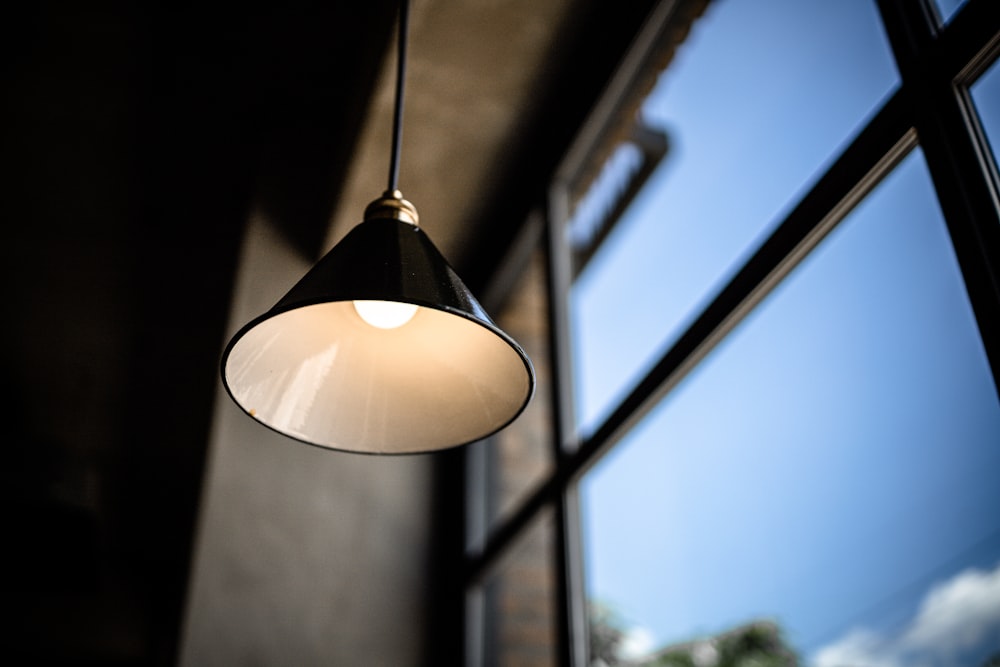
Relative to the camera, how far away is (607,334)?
2.64 meters

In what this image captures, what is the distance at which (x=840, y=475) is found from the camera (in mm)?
1675

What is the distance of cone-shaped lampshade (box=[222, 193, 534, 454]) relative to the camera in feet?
4.08

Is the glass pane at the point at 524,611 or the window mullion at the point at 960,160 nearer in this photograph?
the window mullion at the point at 960,160

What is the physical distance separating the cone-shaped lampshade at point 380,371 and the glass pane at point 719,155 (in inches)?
36.4

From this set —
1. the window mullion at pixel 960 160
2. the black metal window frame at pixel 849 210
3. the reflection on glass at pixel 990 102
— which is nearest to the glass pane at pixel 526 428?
the black metal window frame at pixel 849 210

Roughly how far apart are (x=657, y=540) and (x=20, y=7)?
7.44 ft

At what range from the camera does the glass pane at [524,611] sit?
2885 mm

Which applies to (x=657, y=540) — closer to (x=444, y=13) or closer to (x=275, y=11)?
(x=444, y=13)

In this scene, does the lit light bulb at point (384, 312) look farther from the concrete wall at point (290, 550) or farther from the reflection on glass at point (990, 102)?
the concrete wall at point (290, 550)

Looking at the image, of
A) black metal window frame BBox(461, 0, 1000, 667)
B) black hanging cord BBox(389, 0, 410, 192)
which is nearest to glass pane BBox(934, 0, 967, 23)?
black metal window frame BBox(461, 0, 1000, 667)

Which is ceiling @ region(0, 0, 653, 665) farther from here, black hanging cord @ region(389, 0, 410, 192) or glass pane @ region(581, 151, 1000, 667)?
glass pane @ region(581, 151, 1000, 667)

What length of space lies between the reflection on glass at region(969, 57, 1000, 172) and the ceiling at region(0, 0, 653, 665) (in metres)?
1.19

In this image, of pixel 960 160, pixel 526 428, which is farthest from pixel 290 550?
pixel 960 160

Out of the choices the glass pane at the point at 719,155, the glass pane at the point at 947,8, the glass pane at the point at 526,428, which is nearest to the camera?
the glass pane at the point at 947,8
